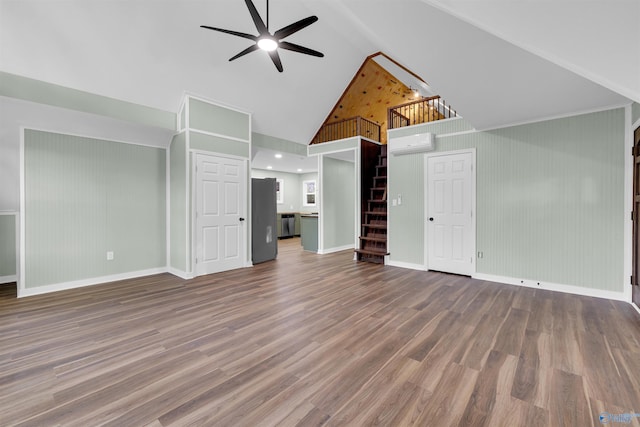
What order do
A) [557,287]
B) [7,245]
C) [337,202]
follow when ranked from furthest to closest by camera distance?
1. [337,202]
2. [7,245]
3. [557,287]

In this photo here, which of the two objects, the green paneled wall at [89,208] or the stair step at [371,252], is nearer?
the green paneled wall at [89,208]

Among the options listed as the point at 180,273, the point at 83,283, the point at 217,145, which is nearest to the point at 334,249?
the point at 180,273

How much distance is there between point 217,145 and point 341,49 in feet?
9.85

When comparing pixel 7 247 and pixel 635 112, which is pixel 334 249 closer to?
pixel 635 112

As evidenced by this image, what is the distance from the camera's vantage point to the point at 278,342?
2.45m

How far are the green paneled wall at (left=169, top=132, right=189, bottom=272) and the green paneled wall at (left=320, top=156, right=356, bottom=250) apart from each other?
311 centimetres

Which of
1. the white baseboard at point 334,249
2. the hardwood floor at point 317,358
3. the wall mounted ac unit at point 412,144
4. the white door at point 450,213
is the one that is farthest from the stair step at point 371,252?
the wall mounted ac unit at point 412,144

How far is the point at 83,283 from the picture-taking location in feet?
13.9

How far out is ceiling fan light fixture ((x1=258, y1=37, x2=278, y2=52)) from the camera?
10.1ft

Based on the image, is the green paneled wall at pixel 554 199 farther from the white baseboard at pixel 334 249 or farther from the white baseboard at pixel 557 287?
the white baseboard at pixel 334 249

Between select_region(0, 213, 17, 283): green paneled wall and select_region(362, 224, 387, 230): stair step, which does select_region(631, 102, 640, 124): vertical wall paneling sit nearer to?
select_region(362, 224, 387, 230): stair step

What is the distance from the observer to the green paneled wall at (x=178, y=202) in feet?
15.1

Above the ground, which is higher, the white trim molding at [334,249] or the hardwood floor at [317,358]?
the white trim molding at [334,249]

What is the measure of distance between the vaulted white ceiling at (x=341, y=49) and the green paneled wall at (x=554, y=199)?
27 cm
